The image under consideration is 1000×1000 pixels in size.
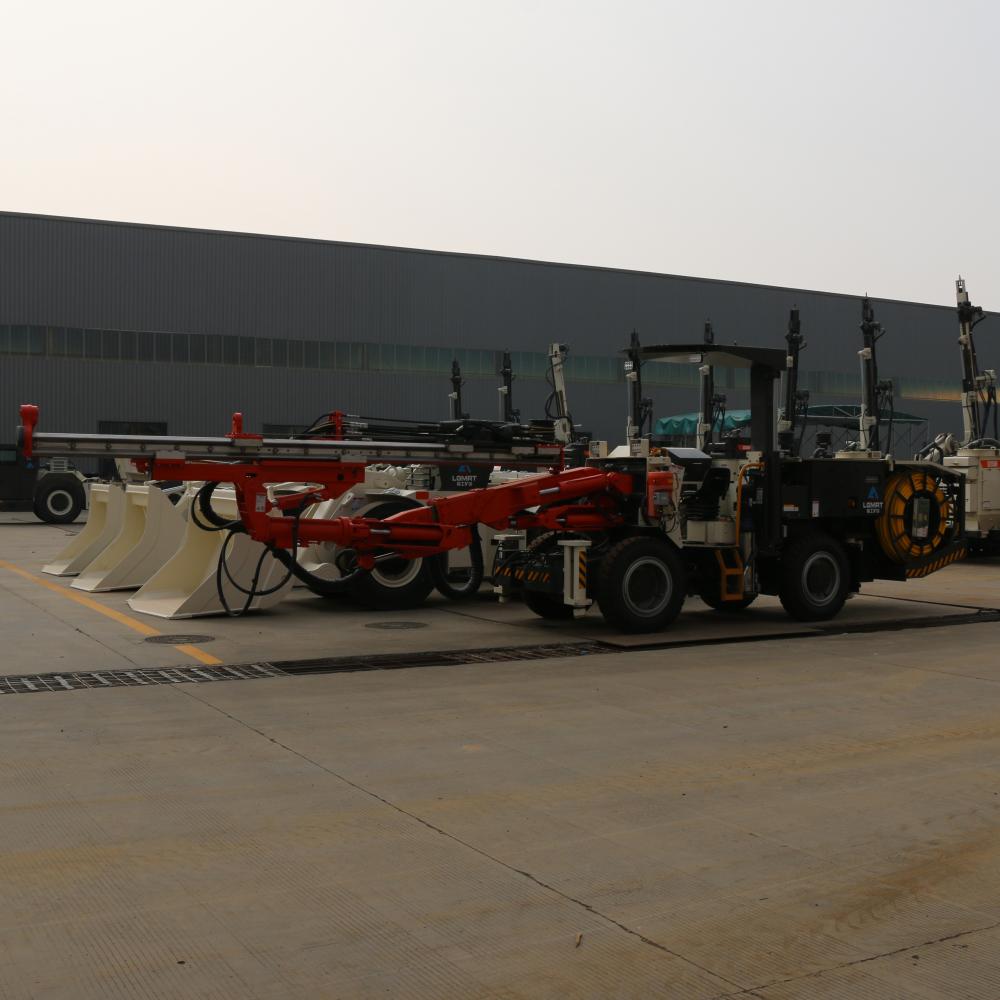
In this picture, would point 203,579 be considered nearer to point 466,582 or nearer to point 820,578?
point 466,582

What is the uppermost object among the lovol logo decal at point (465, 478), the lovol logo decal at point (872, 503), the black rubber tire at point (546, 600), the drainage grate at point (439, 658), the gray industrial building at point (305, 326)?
the gray industrial building at point (305, 326)

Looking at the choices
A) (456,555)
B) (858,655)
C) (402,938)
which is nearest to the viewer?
(402,938)

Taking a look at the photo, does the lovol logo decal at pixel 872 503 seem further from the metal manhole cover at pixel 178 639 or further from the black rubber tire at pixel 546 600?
the metal manhole cover at pixel 178 639

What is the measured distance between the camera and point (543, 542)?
13273mm

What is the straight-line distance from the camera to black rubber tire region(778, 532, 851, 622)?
44.1 ft

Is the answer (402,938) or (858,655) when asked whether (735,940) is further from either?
(858,655)

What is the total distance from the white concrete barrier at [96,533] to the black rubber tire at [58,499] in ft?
50.9

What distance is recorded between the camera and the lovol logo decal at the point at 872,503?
13.9 meters

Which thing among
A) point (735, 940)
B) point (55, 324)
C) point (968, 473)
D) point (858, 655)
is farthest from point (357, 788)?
point (55, 324)

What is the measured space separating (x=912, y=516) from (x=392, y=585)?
5898mm

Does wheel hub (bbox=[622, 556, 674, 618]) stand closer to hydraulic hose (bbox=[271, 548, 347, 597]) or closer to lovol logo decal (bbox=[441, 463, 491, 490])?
hydraulic hose (bbox=[271, 548, 347, 597])

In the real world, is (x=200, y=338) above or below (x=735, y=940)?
above

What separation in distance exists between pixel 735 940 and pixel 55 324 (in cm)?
4689

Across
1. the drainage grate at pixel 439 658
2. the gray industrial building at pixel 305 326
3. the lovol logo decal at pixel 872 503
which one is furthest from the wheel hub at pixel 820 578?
the gray industrial building at pixel 305 326
